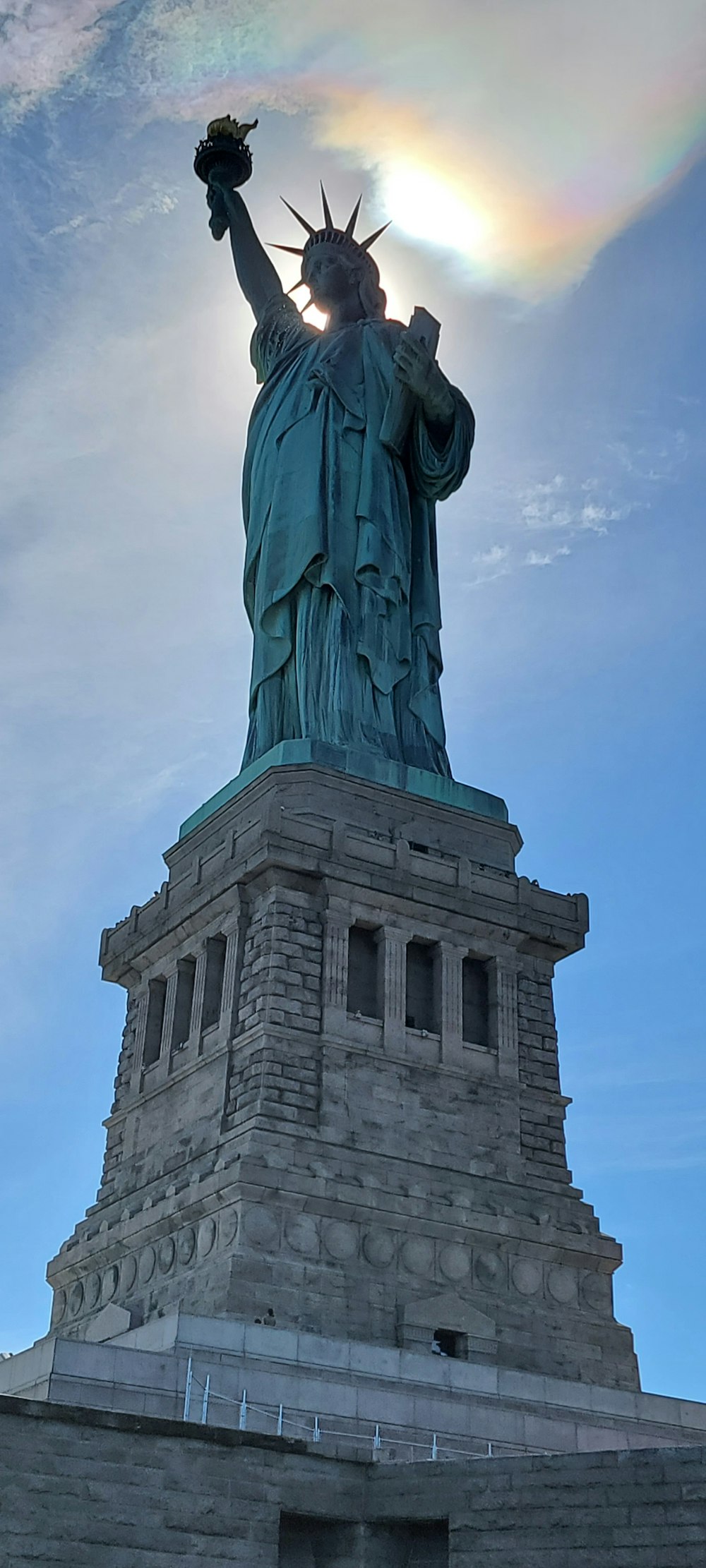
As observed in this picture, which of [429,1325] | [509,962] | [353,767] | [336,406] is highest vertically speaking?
[336,406]

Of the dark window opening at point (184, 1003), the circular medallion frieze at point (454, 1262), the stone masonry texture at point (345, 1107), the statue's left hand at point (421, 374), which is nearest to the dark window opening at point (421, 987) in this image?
the stone masonry texture at point (345, 1107)

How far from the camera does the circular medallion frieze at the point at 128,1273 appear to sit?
29188 millimetres

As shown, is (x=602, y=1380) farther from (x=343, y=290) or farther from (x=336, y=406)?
(x=343, y=290)

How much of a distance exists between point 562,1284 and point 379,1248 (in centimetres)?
341

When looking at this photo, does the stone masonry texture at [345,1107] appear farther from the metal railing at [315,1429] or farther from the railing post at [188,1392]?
the railing post at [188,1392]

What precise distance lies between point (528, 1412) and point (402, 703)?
13.5 m

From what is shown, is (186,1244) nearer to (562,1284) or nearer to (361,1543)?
(562,1284)

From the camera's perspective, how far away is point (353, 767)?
32.6 meters

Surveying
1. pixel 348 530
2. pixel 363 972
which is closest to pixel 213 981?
pixel 363 972

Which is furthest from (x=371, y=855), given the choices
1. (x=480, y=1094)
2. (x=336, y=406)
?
(x=336, y=406)

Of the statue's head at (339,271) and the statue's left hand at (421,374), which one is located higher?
the statue's head at (339,271)

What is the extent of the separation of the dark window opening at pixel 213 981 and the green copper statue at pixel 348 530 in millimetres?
4110

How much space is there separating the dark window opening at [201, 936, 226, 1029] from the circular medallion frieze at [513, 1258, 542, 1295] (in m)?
6.12

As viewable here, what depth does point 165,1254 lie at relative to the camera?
92.8ft
